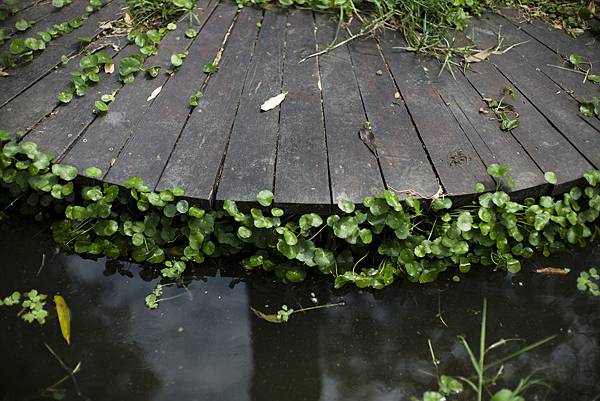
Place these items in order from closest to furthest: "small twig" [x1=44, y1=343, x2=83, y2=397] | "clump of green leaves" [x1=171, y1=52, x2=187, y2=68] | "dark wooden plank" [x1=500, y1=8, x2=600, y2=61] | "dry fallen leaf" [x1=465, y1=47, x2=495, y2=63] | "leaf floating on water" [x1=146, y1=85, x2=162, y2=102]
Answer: "small twig" [x1=44, y1=343, x2=83, y2=397] < "leaf floating on water" [x1=146, y1=85, x2=162, y2=102] < "clump of green leaves" [x1=171, y1=52, x2=187, y2=68] < "dry fallen leaf" [x1=465, y1=47, x2=495, y2=63] < "dark wooden plank" [x1=500, y1=8, x2=600, y2=61]

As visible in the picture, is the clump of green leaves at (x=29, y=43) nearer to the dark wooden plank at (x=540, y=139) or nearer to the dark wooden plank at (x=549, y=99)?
the dark wooden plank at (x=540, y=139)

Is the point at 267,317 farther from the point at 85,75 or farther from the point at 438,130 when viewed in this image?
the point at 85,75

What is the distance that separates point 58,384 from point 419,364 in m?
1.14

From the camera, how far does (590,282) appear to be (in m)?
2.00

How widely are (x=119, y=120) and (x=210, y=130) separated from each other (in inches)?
15.6

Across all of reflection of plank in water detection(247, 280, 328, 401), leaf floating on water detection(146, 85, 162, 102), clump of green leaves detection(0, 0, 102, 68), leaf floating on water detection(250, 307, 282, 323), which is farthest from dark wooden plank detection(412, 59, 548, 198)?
clump of green leaves detection(0, 0, 102, 68)

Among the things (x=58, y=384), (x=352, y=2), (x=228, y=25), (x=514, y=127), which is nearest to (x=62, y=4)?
(x=228, y=25)

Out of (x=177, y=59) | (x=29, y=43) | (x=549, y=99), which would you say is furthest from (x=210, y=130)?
(x=549, y=99)

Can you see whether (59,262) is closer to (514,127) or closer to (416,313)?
(416,313)

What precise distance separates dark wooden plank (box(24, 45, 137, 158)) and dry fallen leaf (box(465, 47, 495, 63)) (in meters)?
1.71

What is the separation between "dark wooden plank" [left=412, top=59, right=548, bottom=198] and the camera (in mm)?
2023

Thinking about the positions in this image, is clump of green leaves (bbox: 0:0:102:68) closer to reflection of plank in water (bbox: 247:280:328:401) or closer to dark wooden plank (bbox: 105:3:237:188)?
dark wooden plank (bbox: 105:3:237:188)

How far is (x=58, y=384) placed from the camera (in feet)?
5.29

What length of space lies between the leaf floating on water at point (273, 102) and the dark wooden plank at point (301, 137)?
26mm
